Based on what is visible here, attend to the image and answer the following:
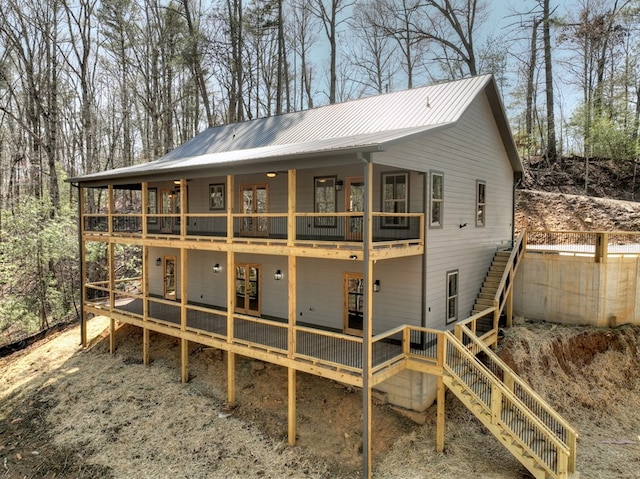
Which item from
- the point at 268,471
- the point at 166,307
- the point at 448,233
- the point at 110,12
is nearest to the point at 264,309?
the point at 166,307

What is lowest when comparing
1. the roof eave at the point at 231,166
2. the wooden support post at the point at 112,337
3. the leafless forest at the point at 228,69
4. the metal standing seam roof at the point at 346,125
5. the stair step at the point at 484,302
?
the wooden support post at the point at 112,337

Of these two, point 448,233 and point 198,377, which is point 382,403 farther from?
point 198,377

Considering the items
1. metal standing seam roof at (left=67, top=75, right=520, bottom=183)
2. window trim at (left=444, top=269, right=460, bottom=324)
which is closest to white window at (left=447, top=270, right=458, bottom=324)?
window trim at (left=444, top=269, right=460, bottom=324)

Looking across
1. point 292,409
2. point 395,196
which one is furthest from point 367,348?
point 395,196

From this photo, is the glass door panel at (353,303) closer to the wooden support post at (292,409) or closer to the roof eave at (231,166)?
the wooden support post at (292,409)

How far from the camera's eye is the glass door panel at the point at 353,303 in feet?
38.0

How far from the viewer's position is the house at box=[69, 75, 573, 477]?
923cm

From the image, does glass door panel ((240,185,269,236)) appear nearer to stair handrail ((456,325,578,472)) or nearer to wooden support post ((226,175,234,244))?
wooden support post ((226,175,234,244))

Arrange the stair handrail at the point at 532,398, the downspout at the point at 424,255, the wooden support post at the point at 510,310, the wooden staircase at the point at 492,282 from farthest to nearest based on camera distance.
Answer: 1. the wooden support post at the point at 510,310
2. the wooden staircase at the point at 492,282
3. the downspout at the point at 424,255
4. the stair handrail at the point at 532,398

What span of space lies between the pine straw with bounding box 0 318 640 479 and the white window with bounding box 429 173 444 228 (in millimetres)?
4555

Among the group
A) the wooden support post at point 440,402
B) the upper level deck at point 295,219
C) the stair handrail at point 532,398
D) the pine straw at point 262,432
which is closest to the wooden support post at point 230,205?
the upper level deck at point 295,219

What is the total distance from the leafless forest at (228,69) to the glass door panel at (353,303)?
16268 millimetres

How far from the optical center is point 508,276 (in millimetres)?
13391

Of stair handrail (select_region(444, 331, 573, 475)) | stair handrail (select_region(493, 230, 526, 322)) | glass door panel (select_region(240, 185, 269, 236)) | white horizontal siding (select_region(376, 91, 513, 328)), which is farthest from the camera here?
glass door panel (select_region(240, 185, 269, 236))
